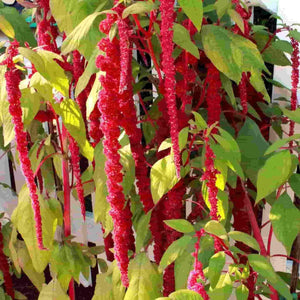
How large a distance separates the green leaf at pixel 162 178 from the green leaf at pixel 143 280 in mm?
189

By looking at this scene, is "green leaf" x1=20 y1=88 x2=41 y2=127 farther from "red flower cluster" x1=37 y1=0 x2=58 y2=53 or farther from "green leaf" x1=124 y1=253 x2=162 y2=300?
"green leaf" x1=124 y1=253 x2=162 y2=300

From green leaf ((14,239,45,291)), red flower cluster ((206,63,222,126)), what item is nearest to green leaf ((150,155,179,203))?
red flower cluster ((206,63,222,126))

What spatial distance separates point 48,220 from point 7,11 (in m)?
0.47

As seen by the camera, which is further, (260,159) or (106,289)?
(106,289)

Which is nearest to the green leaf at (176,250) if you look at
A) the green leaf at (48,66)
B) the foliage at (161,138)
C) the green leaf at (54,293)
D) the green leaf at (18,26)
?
the foliage at (161,138)

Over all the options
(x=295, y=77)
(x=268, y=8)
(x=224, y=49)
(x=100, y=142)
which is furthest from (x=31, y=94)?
(x=268, y=8)

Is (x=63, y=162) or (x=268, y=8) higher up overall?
(x=268, y=8)

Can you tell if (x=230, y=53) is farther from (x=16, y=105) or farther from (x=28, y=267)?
(x=28, y=267)

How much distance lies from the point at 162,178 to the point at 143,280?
22cm

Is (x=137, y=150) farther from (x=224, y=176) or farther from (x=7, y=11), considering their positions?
(x=7, y=11)

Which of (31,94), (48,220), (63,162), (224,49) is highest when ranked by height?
(224,49)

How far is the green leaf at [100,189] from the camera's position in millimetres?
774

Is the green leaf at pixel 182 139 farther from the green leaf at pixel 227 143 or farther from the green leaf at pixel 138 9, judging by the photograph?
the green leaf at pixel 138 9

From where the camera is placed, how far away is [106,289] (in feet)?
3.02
